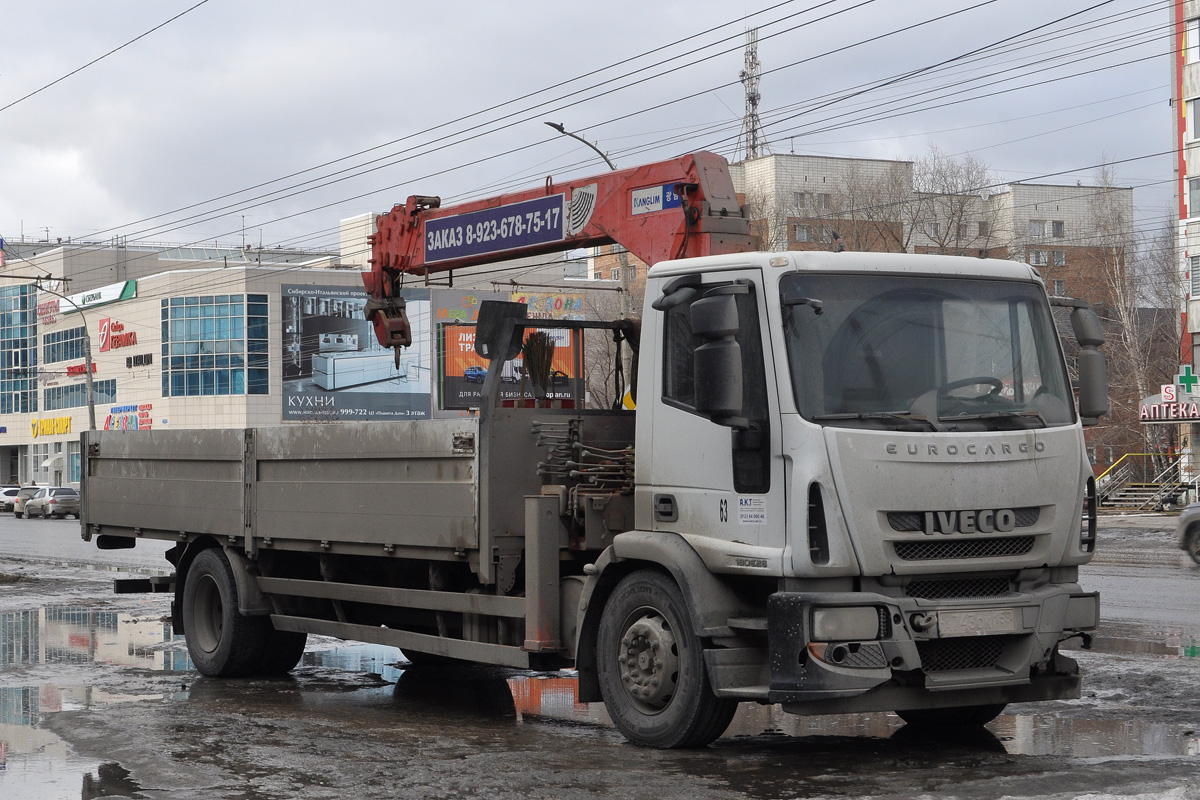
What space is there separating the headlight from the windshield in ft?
2.90

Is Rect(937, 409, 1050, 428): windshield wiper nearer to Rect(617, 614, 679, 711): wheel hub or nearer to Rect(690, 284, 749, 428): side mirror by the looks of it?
Rect(690, 284, 749, 428): side mirror

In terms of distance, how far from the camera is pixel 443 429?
8484 millimetres

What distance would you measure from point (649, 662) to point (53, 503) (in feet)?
169

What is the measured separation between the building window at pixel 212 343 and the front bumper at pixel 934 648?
74.0 meters

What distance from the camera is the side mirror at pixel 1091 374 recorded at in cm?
773

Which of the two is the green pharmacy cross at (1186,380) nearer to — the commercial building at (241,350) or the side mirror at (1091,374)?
the commercial building at (241,350)

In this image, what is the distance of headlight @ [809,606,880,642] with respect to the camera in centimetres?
662

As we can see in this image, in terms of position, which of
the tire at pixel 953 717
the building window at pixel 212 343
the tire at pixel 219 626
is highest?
the building window at pixel 212 343

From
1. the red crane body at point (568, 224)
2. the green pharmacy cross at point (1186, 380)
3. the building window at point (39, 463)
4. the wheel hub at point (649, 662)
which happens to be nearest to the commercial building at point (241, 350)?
the building window at point (39, 463)

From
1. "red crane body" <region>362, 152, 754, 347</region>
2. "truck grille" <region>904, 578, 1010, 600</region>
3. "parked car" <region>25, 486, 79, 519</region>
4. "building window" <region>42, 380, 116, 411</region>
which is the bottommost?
"parked car" <region>25, 486, 79, 519</region>

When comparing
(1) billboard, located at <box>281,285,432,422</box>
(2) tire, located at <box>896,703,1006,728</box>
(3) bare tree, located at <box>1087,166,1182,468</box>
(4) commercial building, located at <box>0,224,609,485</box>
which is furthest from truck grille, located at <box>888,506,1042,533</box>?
(1) billboard, located at <box>281,285,432,422</box>

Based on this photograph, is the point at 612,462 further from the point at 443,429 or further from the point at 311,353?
the point at 311,353

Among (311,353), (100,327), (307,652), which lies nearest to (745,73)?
(311,353)

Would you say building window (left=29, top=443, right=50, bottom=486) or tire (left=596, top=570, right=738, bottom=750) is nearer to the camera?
tire (left=596, top=570, right=738, bottom=750)
